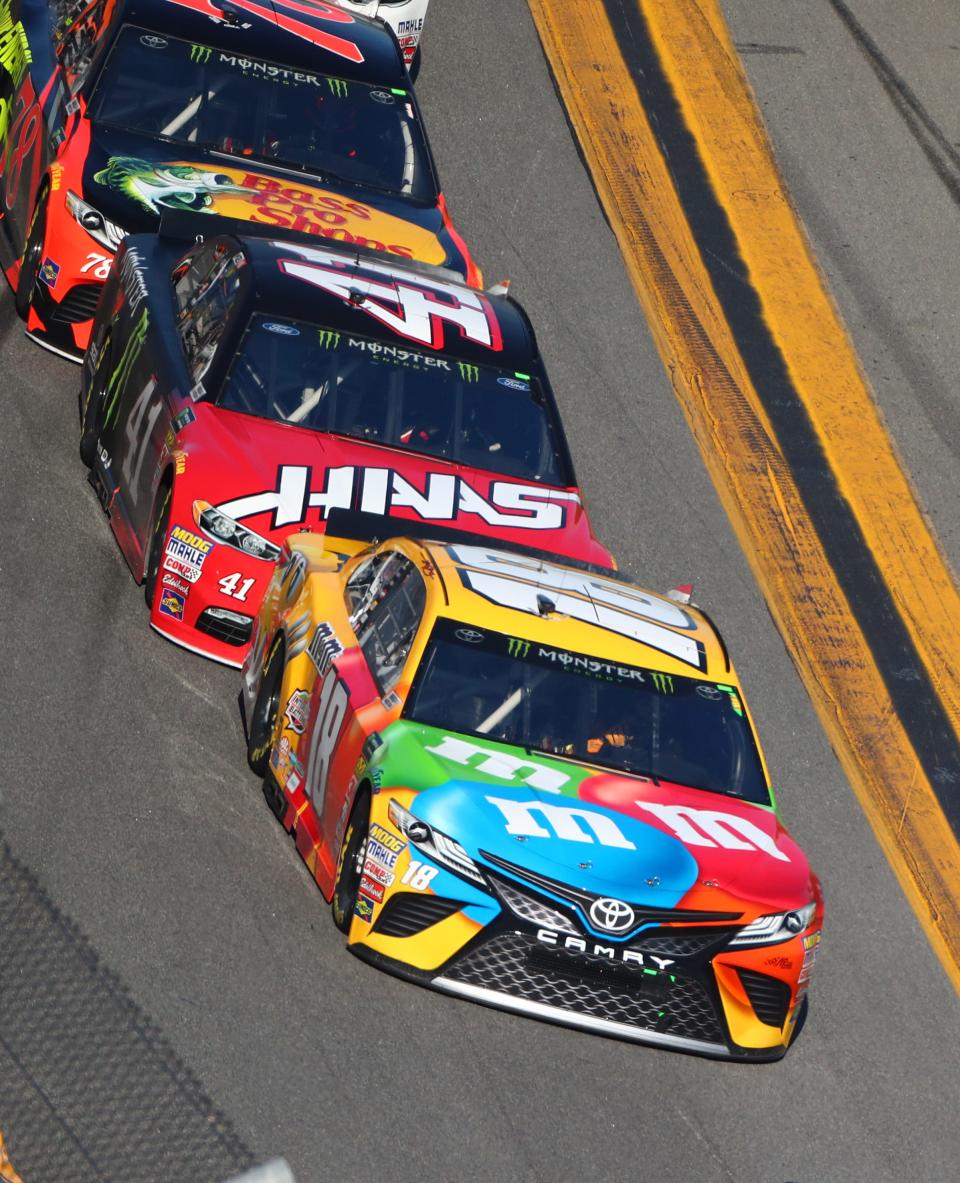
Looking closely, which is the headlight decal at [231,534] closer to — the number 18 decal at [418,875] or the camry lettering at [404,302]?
the camry lettering at [404,302]

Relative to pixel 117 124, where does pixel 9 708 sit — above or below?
below

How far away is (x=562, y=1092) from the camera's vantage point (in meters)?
8.55

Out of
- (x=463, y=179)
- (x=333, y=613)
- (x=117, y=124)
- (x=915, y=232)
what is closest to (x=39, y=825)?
(x=333, y=613)

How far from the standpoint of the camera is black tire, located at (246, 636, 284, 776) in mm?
9820

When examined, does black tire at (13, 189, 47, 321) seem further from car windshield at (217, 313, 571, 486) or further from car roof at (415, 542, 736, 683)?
car roof at (415, 542, 736, 683)

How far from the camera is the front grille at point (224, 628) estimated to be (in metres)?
10.3

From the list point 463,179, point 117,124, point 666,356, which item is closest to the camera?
point 117,124

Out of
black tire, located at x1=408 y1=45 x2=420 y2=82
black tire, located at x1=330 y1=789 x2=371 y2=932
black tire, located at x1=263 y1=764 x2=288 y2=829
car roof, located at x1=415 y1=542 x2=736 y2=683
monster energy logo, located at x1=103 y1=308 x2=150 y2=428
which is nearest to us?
black tire, located at x1=330 y1=789 x2=371 y2=932

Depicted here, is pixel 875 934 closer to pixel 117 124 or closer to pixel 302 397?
pixel 302 397

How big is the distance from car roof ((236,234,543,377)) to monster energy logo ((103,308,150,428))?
670 mm

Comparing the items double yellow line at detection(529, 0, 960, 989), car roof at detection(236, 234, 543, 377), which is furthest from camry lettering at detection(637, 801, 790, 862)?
car roof at detection(236, 234, 543, 377)

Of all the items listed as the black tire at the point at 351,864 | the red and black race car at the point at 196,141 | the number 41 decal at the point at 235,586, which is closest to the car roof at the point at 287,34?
the red and black race car at the point at 196,141

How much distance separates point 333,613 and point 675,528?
412 centimetres

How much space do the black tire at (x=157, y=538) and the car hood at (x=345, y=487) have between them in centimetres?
27
